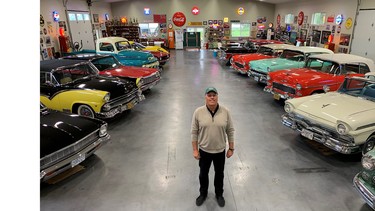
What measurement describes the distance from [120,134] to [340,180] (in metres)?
4.61

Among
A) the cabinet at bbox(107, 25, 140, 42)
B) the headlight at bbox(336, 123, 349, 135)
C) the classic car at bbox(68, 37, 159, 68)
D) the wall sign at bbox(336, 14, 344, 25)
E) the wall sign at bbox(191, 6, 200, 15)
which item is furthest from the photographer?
the wall sign at bbox(191, 6, 200, 15)

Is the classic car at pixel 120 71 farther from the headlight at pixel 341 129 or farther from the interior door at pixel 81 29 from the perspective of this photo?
the interior door at pixel 81 29

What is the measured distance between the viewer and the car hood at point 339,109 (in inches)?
171

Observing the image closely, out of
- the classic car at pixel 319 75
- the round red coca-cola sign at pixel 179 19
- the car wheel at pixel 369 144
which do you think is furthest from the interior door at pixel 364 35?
the round red coca-cola sign at pixel 179 19

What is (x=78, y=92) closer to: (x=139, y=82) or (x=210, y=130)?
(x=139, y=82)

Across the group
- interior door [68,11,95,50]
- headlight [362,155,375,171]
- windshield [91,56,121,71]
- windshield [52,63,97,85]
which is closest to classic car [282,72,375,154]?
headlight [362,155,375,171]

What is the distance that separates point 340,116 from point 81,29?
54.6 ft

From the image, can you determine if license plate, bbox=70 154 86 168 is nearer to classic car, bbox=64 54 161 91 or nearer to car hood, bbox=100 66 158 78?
classic car, bbox=64 54 161 91

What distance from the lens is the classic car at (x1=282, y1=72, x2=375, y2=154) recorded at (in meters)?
4.30

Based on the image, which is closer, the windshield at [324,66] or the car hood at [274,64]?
the windshield at [324,66]

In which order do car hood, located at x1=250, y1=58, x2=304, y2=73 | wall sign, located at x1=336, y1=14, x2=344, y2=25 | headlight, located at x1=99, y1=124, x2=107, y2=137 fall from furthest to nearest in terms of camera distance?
wall sign, located at x1=336, y1=14, x2=344, y2=25 < car hood, located at x1=250, y1=58, x2=304, y2=73 < headlight, located at x1=99, y1=124, x2=107, y2=137

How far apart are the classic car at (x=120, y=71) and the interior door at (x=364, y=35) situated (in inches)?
362

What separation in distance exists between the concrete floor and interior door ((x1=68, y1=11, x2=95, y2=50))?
11.5 metres

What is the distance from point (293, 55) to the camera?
9680mm
